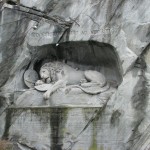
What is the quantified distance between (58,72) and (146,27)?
→ 6.71 feet

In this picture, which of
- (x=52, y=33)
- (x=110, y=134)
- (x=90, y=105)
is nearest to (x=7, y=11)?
(x=52, y=33)

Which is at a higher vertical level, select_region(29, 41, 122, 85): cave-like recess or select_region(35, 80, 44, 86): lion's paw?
select_region(29, 41, 122, 85): cave-like recess

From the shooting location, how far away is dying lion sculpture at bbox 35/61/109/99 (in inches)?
368

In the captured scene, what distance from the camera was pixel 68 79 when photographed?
962cm

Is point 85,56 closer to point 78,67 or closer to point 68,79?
point 78,67

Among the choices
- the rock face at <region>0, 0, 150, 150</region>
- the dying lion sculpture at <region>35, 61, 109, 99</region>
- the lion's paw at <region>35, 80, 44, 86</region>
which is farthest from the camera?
the lion's paw at <region>35, 80, 44, 86</region>

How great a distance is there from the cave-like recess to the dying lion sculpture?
0.59 ft

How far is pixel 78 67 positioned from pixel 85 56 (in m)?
0.33

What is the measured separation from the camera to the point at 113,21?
927 centimetres

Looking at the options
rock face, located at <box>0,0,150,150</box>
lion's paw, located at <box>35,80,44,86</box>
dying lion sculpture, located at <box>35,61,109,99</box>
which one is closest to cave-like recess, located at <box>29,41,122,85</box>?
rock face, located at <box>0,0,150,150</box>

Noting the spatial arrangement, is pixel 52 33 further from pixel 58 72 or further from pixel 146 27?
pixel 146 27

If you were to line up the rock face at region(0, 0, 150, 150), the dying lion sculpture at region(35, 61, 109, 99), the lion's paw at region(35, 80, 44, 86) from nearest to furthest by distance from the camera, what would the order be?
the rock face at region(0, 0, 150, 150) → the dying lion sculpture at region(35, 61, 109, 99) → the lion's paw at region(35, 80, 44, 86)

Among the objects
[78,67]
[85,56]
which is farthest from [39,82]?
[85,56]

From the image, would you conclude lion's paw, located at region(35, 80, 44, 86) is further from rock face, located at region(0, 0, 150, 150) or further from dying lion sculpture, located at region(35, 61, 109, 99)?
rock face, located at region(0, 0, 150, 150)
